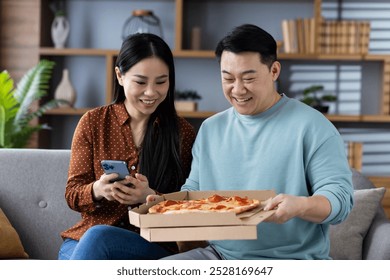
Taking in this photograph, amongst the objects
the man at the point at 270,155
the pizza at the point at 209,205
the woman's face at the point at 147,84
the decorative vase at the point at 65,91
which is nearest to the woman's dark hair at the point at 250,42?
the man at the point at 270,155

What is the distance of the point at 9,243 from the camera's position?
8.36ft

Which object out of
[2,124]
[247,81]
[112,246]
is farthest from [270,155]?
[2,124]

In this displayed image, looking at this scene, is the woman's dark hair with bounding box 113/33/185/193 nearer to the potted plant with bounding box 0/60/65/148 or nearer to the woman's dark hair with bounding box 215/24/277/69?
the woman's dark hair with bounding box 215/24/277/69

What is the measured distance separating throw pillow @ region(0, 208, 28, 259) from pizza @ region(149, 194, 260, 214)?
923 millimetres

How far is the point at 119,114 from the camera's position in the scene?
2311mm

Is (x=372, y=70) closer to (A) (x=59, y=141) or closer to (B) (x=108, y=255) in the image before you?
(A) (x=59, y=141)

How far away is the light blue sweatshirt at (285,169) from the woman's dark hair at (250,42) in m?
0.17

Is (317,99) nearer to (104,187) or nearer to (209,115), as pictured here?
(209,115)

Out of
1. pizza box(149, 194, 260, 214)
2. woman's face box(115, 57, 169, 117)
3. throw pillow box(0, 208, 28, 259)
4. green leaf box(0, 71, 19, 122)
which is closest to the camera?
pizza box(149, 194, 260, 214)

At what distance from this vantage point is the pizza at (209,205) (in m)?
1.72

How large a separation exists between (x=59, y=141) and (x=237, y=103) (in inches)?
129

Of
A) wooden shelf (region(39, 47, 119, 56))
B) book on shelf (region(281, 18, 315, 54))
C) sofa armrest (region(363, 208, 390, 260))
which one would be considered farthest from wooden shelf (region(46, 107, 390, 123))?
sofa armrest (region(363, 208, 390, 260))

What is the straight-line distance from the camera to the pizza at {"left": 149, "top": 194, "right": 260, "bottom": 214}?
67.7 inches
